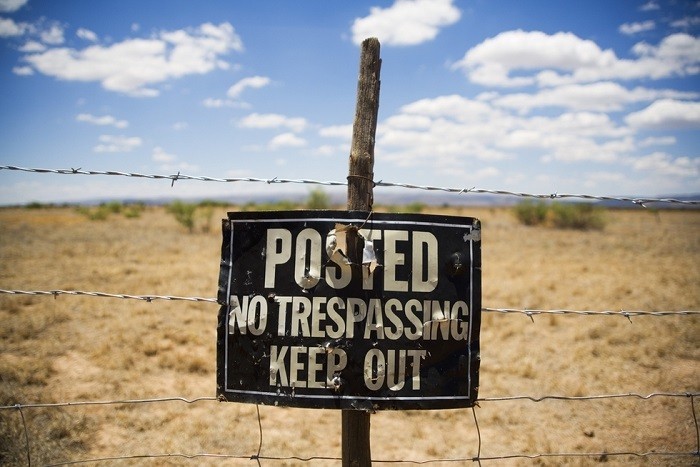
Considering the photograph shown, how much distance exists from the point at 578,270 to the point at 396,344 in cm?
1273

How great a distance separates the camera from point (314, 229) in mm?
2154

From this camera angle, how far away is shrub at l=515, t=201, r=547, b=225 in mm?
31781

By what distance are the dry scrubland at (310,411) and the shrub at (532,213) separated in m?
20.8

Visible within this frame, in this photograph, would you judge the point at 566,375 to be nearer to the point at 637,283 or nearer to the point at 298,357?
the point at 298,357

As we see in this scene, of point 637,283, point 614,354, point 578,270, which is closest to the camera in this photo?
point 614,354

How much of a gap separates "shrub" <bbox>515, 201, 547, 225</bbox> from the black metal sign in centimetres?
3258

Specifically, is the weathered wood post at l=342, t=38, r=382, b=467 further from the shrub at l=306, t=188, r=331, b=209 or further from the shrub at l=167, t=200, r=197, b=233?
the shrub at l=306, t=188, r=331, b=209

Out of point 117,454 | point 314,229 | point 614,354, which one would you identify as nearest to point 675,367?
point 614,354

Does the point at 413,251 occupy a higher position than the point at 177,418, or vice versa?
the point at 413,251

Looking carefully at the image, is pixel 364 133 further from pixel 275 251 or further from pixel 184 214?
pixel 184 214

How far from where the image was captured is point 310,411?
209 inches

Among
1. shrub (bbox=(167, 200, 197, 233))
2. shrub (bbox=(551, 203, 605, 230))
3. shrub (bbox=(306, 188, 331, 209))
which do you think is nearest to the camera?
shrub (bbox=(167, 200, 197, 233))

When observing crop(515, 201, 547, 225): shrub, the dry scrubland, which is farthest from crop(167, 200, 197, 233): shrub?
crop(515, 201, 547, 225): shrub

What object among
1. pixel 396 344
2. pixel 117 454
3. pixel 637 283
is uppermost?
pixel 396 344
